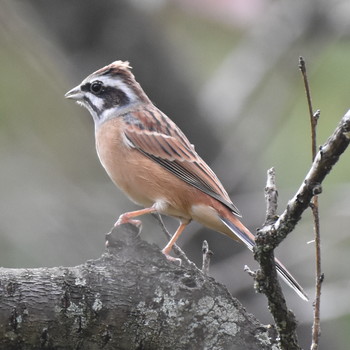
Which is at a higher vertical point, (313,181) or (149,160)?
(149,160)

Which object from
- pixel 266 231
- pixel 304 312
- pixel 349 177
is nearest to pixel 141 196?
pixel 266 231

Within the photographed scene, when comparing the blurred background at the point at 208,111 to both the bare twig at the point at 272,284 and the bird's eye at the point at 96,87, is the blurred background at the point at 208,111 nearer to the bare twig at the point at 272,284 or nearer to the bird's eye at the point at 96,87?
the bird's eye at the point at 96,87

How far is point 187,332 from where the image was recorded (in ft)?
14.2

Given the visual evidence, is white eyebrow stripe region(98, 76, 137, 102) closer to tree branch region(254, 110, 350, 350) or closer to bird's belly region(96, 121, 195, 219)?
bird's belly region(96, 121, 195, 219)

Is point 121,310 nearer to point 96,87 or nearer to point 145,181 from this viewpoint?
point 145,181

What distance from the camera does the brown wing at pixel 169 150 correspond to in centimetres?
600

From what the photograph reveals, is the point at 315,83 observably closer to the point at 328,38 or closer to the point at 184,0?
the point at 328,38

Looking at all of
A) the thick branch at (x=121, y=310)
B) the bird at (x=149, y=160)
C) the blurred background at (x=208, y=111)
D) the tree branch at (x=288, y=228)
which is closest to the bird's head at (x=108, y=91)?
the bird at (x=149, y=160)

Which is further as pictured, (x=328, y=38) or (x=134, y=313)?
(x=328, y=38)

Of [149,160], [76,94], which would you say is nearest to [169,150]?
[149,160]

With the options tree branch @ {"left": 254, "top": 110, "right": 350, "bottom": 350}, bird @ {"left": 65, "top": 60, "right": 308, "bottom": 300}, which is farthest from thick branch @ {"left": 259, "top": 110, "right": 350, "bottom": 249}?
bird @ {"left": 65, "top": 60, "right": 308, "bottom": 300}

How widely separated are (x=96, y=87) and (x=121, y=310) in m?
2.55

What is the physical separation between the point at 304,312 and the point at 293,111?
374 cm

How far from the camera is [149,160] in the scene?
20.0 feet
